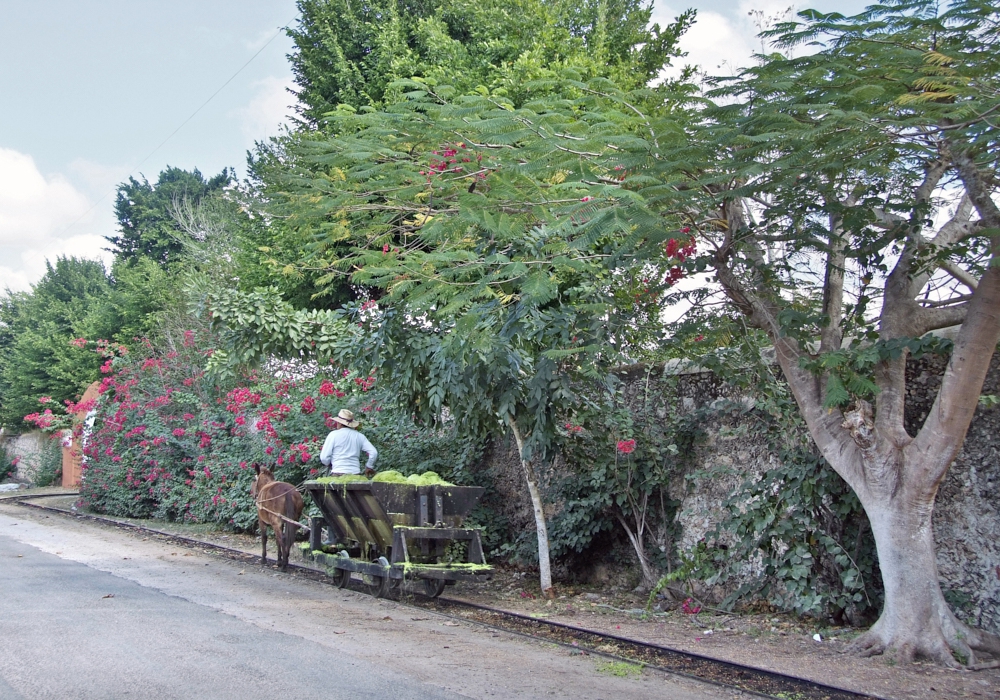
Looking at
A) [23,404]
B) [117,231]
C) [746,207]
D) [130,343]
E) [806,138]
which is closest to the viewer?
[806,138]

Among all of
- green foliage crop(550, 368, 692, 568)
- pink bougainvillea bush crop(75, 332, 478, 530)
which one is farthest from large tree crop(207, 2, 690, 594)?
pink bougainvillea bush crop(75, 332, 478, 530)

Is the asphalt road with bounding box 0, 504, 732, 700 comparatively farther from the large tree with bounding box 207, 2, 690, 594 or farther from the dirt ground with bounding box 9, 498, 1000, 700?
the large tree with bounding box 207, 2, 690, 594

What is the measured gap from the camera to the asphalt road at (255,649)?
18.0ft

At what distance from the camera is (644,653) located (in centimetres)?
698

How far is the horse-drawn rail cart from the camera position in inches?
344

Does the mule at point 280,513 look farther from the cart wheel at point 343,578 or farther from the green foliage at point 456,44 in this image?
the green foliage at point 456,44

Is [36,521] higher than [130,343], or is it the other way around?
[130,343]

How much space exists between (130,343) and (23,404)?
6446 mm

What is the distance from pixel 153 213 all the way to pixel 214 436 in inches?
1116

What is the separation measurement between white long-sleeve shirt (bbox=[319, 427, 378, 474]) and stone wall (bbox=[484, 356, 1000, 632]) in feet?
12.9

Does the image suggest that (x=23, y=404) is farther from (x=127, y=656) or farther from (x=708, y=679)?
(x=708, y=679)

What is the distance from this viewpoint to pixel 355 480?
948cm

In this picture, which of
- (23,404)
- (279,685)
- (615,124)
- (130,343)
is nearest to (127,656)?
(279,685)

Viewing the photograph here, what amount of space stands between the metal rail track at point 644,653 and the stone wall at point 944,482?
1881 millimetres
